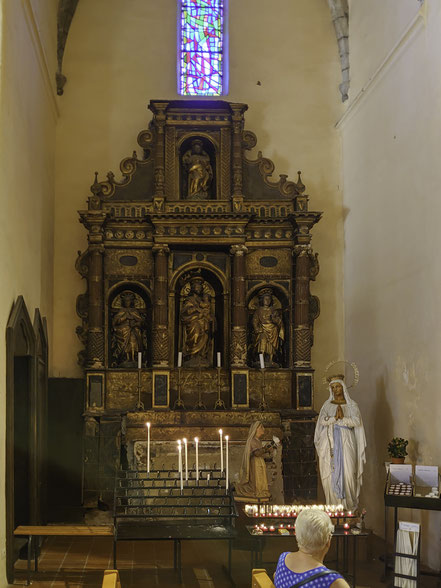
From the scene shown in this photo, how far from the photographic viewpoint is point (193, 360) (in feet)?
40.2

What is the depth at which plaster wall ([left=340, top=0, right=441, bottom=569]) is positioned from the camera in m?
9.25

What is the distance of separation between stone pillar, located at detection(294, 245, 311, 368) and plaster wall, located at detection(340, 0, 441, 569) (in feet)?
2.82

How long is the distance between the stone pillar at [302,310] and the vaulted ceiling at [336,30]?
3208mm

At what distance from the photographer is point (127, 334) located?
12.2 meters

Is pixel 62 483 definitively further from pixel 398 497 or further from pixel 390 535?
pixel 398 497

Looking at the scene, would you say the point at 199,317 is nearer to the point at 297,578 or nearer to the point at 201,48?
the point at 201,48

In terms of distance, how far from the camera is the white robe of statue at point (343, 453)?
32.0ft

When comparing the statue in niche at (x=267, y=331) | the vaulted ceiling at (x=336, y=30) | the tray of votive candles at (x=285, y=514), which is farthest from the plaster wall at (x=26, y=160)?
the statue in niche at (x=267, y=331)

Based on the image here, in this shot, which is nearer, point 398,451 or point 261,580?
point 261,580

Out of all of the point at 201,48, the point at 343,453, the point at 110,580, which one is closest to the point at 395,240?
the point at 343,453

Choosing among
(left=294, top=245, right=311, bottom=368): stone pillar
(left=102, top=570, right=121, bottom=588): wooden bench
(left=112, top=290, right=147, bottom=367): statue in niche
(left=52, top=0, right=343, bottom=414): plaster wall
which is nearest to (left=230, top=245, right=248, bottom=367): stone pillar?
(left=294, top=245, right=311, bottom=368): stone pillar

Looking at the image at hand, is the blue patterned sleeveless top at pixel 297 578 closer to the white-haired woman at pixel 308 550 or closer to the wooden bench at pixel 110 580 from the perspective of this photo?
the white-haired woman at pixel 308 550

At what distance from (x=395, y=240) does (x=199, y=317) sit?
11.0 ft

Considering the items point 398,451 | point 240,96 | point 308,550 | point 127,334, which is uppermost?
point 240,96
